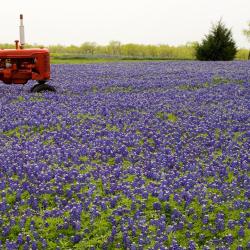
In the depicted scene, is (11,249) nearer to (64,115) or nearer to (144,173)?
(144,173)

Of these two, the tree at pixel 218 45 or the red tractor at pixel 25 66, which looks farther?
the tree at pixel 218 45

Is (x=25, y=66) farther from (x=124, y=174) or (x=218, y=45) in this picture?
(x=218, y=45)

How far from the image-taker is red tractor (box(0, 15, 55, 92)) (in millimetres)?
16969

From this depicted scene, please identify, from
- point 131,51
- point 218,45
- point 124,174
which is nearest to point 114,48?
point 131,51

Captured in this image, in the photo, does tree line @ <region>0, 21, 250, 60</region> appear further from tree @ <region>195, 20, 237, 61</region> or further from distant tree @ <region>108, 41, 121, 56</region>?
tree @ <region>195, 20, 237, 61</region>

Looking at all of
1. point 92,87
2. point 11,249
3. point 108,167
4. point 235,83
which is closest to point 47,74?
point 92,87

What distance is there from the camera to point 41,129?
11289 mm

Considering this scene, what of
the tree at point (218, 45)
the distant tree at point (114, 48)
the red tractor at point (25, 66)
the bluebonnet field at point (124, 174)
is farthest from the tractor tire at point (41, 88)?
the distant tree at point (114, 48)

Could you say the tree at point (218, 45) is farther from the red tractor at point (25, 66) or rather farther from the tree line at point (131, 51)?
the red tractor at point (25, 66)

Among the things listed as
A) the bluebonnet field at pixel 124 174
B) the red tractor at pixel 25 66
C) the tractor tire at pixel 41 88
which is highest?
the red tractor at pixel 25 66

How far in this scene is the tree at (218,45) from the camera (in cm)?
4403

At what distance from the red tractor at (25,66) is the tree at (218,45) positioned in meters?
29.8

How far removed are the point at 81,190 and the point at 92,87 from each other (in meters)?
11.8

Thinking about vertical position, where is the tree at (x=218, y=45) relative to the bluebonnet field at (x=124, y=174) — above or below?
above
